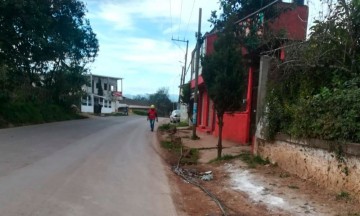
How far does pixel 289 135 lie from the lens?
1067 centimetres

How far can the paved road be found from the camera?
6789mm

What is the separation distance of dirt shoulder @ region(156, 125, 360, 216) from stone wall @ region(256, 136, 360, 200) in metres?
0.17

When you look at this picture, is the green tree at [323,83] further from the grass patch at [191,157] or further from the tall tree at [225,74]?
the grass patch at [191,157]

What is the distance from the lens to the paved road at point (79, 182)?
267 inches

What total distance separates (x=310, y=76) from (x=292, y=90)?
74 centimetres

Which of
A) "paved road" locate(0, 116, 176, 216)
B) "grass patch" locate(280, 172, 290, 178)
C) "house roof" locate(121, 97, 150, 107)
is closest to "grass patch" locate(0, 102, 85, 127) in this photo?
"paved road" locate(0, 116, 176, 216)

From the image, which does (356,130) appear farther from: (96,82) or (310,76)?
(96,82)

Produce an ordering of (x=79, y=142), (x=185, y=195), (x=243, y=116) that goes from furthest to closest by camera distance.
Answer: (x=243, y=116) → (x=79, y=142) → (x=185, y=195)

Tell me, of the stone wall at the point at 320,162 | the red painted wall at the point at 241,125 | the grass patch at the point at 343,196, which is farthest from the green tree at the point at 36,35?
the grass patch at the point at 343,196

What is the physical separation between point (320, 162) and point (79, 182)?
17.6 feet

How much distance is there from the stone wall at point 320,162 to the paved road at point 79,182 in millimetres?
3310

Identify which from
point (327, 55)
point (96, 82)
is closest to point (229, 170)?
point (327, 55)

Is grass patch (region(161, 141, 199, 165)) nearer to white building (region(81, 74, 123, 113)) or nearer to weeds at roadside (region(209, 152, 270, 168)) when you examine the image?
weeds at roadside (region(209, 152, 270, 168))

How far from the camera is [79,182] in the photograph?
29.1ft
